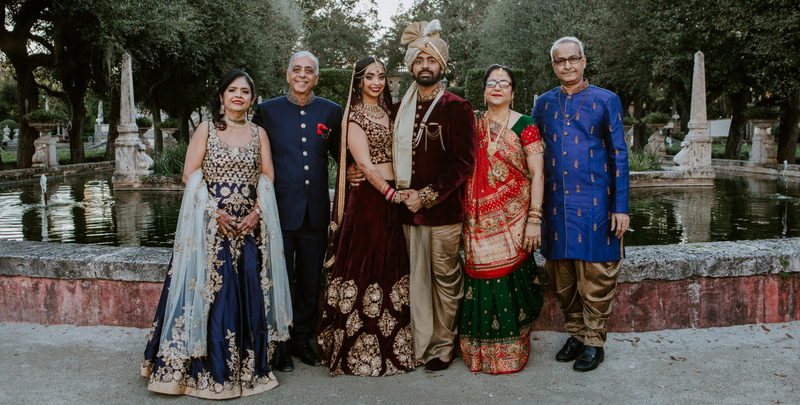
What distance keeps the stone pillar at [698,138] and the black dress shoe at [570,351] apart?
36.3ft

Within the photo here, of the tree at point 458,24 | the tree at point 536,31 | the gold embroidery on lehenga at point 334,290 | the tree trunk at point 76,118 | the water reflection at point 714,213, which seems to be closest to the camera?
the gold embroidery on lehenga at point 334,290

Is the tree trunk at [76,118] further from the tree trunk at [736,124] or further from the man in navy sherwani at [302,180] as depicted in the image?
the tree trunk at [736,124]

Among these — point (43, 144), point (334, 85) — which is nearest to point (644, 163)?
point (334, 85)

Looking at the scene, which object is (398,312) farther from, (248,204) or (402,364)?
(248,204)

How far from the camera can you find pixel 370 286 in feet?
10.7

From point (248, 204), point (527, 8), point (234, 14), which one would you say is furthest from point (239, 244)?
point (527, 8)

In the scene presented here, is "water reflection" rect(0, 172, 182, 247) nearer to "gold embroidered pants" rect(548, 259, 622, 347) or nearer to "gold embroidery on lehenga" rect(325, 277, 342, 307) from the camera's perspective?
"gold embroidery on lehenga" rect(325, 277, 342, 307)

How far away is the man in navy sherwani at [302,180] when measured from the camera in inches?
135

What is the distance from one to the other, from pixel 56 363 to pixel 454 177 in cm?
266

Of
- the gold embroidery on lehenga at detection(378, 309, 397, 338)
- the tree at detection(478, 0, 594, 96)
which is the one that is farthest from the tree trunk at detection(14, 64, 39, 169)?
the tree at detection(478, 0, 594, 96)

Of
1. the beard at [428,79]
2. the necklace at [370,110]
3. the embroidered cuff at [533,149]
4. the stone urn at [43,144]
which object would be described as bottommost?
the embroidered cuff at [533,149]

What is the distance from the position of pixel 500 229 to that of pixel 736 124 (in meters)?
19.5

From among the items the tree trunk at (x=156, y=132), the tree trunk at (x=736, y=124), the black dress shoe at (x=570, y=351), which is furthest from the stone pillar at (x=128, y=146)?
the tree trunk at (x=736, y=124)

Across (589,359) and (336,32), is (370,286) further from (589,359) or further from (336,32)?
(336,32)
